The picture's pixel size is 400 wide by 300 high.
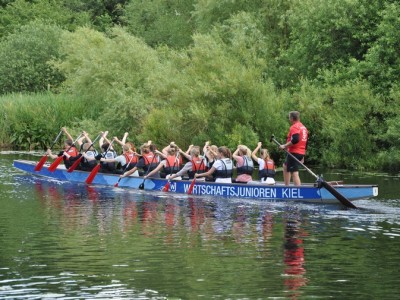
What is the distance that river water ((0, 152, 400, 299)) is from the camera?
15.3 meters

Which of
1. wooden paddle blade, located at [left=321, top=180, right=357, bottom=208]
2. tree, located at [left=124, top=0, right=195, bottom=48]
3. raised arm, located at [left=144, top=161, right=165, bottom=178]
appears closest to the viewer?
wooden paddle blade, located at [left=321, top=180, right=357, bottom=208]

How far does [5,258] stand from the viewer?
17688mm

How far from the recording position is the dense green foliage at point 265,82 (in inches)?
1425

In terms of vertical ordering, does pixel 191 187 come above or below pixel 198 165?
below

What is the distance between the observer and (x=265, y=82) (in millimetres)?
40312

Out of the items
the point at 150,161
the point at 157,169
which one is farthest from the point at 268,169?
the point at 150,161

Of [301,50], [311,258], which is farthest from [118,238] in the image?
[301,50]

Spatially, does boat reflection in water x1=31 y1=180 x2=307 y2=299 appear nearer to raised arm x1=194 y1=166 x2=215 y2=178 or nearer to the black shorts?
raised arm x1=194 y1=166 x2=215 y2=178

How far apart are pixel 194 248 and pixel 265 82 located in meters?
22.2

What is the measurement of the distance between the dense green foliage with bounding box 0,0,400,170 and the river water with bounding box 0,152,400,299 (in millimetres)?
8779

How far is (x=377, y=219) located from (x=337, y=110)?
14605 mm

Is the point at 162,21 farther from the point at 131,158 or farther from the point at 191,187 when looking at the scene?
the point at 191,187

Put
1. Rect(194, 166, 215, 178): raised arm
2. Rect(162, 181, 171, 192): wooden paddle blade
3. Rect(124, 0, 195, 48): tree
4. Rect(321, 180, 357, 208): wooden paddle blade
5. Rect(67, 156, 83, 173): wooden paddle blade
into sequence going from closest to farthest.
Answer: Rect(321, 180, 357, 208): wooden paddle blade < Rect(194, 166, 215, 178): raised arm < Rect(162, 181, 171, 192): wooden paddle blade < Rect(67, 156, 83, 173): wooden paddle blade < Rect(124, 0, 195, 48): tree

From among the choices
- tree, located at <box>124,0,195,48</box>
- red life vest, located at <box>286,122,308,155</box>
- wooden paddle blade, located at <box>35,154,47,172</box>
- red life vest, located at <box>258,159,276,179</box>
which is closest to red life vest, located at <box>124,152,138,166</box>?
wooden paddle blade, located at <box>35,154,47,172</box>
